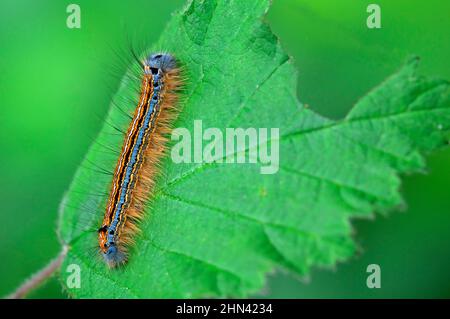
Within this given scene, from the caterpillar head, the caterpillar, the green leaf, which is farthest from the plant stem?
the caterpillar head

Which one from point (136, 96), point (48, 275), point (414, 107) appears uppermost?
point (136, 96)

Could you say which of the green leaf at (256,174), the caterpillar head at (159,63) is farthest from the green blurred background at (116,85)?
the green leaf at (256,174)

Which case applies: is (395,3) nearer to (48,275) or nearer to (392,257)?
(392,257)

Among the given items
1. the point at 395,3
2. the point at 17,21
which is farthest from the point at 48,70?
the point at 395,3

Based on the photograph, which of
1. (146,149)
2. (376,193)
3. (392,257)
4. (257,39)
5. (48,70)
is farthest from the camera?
(48,70)

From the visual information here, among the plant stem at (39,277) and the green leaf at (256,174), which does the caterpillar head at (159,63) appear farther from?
the plant stem at (39,277)

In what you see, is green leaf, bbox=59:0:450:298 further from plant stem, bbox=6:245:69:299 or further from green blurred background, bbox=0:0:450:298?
green blurred background, bbox=0:0:450:298

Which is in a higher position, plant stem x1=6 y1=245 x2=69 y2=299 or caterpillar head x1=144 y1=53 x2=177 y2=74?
caterpillar head x1=144 y1=53 x2=177 y2=74

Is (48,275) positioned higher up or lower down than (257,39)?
lower down
